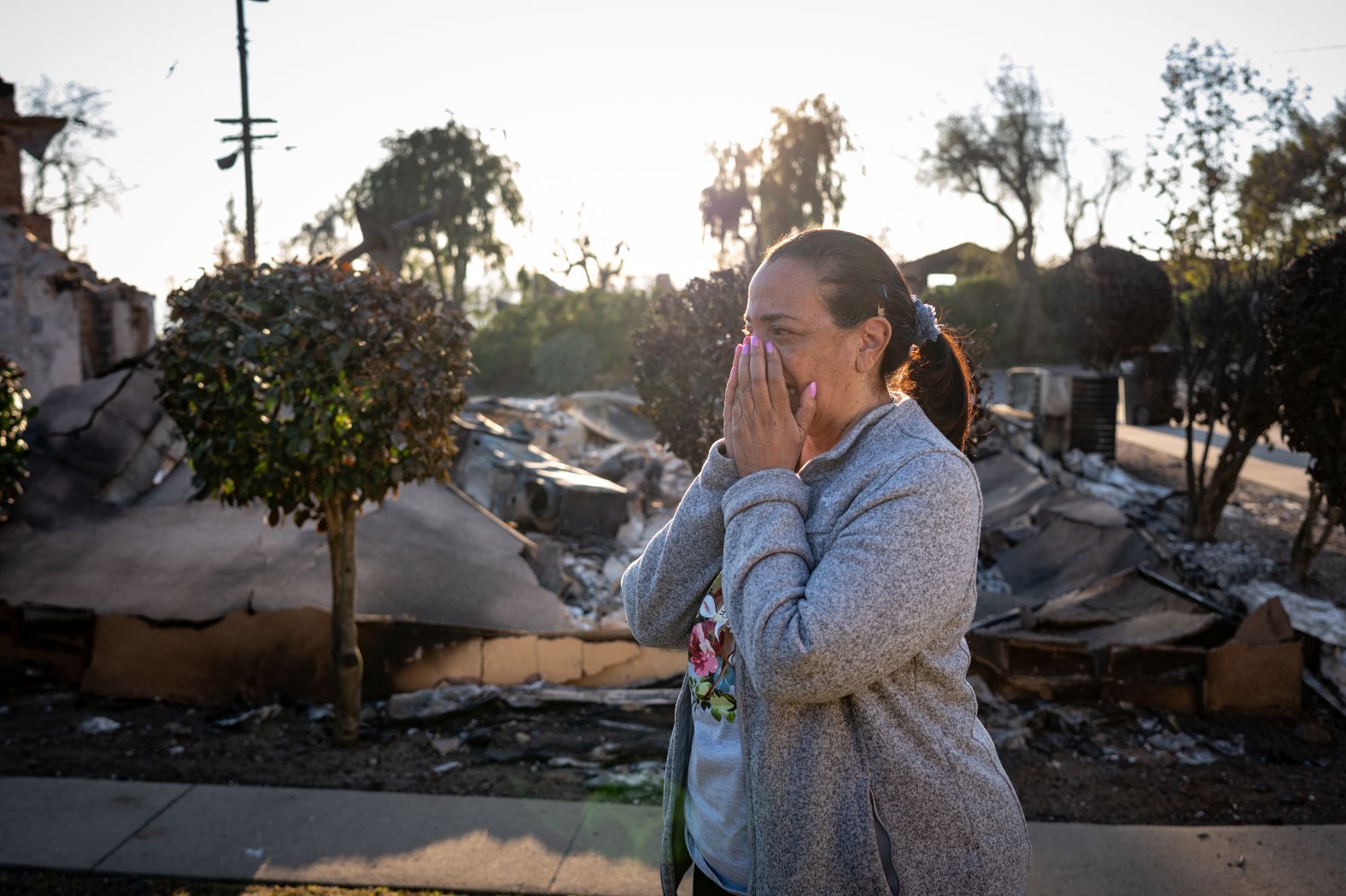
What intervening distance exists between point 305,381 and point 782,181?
28.0 metres

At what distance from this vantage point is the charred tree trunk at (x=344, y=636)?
5215 millimetres

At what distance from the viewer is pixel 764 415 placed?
5.89 ft

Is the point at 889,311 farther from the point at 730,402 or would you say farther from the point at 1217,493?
the point at 1217,493

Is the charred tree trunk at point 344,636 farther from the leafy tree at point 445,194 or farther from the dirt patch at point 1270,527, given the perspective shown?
the leafy tree at point 445,194

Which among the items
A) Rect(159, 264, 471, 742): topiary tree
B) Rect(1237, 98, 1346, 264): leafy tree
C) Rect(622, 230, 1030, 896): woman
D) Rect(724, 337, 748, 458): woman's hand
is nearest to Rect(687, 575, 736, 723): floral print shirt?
Rect(622, 230, 1030, 896): woman

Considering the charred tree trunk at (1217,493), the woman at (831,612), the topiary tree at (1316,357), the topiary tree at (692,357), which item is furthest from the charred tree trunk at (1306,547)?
the woman at (831,612)

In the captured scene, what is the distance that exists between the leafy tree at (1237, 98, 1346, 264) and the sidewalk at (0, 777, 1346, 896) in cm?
1710

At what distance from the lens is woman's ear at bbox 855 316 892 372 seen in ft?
6.15

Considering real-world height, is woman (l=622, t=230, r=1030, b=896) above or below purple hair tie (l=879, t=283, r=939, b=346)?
below

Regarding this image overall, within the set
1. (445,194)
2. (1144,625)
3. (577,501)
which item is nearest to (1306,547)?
(1144,625)

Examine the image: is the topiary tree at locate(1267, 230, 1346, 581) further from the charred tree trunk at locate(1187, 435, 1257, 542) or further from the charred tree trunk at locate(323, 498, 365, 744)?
the charred tree trunk at locate(323, 498, 365, 744)

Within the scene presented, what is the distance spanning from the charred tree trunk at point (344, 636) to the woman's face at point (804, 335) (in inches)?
150

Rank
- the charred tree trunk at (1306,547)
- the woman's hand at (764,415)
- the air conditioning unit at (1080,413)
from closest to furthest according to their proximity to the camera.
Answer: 1. the woman's hand at (764,415)
2. the charred tree trunk at (1306,547)
3. the air conditioning unit at (1080,413)

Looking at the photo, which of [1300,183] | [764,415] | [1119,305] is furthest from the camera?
[1300,183]
